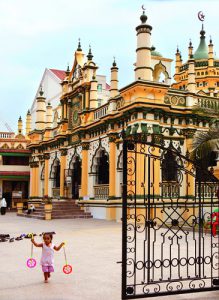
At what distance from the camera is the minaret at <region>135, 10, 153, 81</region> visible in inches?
746

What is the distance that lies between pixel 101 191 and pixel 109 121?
160 inches

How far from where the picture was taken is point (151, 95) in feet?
63.1

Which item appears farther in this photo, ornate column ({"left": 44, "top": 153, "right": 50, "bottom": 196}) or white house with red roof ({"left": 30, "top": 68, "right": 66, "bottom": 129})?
white house with red roof ({"left": 30, "top": 68, "right": 66, "bottom": 129})

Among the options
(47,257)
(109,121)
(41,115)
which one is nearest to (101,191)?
(109,121)

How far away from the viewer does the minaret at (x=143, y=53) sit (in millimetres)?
18938

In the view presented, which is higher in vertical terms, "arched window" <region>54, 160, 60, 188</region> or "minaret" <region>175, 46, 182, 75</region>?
"minaret" <region>175, 46, 182, 75</region>

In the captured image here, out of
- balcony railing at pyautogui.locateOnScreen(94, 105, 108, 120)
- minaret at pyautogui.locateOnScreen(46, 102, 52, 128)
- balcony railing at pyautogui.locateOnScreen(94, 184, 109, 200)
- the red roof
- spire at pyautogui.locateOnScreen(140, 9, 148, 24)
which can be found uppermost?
the red roof

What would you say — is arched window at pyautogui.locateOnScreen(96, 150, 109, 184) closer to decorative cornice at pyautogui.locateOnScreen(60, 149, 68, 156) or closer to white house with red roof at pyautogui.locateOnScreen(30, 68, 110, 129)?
decorative cornice at pyautogui.locateOnScreen(60, 149, 68, 156)

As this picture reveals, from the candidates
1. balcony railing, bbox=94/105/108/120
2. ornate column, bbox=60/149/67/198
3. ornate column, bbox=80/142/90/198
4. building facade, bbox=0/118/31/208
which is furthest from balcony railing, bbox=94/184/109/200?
building facade, bbox=0/118/31/208

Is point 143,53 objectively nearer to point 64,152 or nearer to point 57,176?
point 64,152

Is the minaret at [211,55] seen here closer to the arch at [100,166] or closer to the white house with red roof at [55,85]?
the arch at [100,166]

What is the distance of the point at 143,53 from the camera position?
19031 mm

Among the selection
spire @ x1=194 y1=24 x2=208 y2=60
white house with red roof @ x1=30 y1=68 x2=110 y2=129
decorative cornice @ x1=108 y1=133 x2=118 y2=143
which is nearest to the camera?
decorative cornice @ x1=108 y1=133 x2=118 y2=143

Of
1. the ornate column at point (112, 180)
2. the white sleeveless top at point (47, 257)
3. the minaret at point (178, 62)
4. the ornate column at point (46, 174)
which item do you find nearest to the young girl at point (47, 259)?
the white sleeveless top at point (47, 257)
